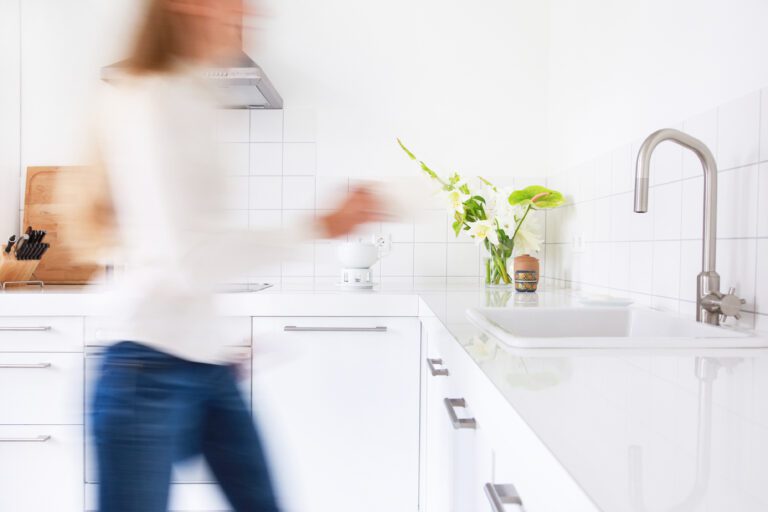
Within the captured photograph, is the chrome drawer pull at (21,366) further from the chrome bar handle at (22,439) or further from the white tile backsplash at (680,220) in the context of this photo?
the white tile backsplash at (680,220)

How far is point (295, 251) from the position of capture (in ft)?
3.44

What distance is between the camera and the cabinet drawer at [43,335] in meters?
1.96

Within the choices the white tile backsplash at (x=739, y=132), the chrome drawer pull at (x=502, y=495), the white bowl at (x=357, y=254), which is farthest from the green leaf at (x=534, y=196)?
the chrome drawer pull at (x=502, y=495)

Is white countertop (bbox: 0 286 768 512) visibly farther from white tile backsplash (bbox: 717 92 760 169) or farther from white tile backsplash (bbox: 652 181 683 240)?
white tile backsplash (bbox: 652 181 683 240)

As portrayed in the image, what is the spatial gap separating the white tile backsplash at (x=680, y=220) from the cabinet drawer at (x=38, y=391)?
1.85 m

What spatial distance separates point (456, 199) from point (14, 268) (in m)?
1.80

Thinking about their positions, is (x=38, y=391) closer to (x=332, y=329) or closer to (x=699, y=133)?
(x=332, y=329)

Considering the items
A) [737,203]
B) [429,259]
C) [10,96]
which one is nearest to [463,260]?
[429,259]

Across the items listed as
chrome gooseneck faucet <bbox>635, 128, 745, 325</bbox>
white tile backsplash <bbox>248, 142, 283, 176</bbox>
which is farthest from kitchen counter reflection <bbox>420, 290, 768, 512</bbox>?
white tile backsplash <bbox>248, 142, 283, 176</bbox>

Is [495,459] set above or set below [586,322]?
below

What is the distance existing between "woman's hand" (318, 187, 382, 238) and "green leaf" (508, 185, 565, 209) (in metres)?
1.25

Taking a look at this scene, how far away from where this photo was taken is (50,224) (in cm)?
253

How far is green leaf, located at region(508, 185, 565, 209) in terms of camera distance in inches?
83.2

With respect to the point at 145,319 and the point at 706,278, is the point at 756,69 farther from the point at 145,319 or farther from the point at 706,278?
the point at 145,319
